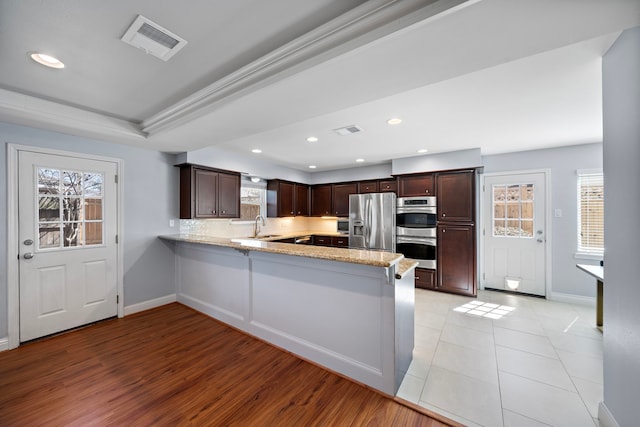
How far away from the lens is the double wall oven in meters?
4.54

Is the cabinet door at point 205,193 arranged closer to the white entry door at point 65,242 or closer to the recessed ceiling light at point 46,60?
the white entry door at point 65,242

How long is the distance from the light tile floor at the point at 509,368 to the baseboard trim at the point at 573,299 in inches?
11.1

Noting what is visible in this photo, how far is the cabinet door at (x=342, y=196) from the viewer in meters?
5.66

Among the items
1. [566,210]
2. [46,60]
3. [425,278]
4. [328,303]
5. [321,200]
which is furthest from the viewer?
[321,200]

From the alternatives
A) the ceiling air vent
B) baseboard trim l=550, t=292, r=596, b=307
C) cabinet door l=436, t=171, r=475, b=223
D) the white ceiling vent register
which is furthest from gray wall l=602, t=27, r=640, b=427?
baseboard trim l=550, t=292, r=596, b=307

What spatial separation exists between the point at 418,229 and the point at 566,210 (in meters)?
2.20

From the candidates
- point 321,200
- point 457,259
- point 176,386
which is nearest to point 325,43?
point 176,386

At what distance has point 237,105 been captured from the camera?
2.10 m

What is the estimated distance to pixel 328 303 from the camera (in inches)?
87.4

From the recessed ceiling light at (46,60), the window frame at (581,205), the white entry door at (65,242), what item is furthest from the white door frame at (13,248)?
the window frame at (581,205)

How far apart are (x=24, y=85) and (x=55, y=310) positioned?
2357mm

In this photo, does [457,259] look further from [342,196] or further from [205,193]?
[205,193]

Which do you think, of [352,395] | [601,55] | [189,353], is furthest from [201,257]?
[601,55]

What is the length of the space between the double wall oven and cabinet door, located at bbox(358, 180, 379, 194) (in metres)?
0.66
